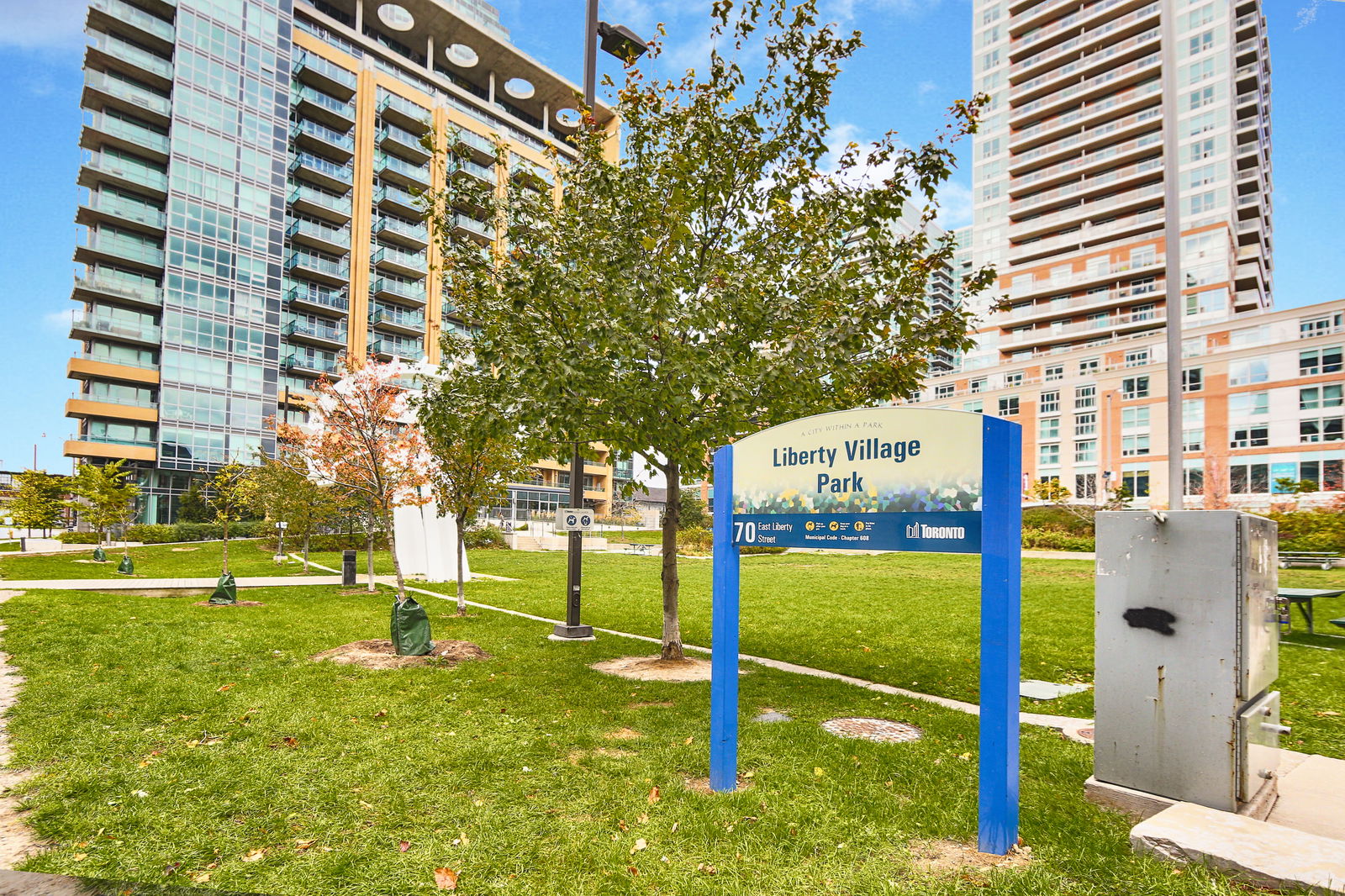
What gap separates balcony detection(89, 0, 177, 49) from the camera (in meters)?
52.2

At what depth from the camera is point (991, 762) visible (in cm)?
414

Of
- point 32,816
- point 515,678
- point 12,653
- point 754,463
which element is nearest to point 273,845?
point 32,816

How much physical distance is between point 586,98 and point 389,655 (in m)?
9.06

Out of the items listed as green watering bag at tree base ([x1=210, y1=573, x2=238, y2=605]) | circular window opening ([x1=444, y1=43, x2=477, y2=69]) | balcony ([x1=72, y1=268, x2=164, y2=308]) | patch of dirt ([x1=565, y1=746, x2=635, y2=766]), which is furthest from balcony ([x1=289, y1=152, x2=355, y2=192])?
patch of dirt ([x1=565, y1=746, x2=635, y2=766])

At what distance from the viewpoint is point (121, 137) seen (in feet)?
173

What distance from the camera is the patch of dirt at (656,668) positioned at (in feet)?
30.1

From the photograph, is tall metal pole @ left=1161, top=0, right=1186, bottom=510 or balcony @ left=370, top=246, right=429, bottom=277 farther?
balcony @ left=370, top=246, right=429, bottom=277

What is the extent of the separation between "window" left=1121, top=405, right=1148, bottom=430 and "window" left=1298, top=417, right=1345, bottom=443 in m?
10.5

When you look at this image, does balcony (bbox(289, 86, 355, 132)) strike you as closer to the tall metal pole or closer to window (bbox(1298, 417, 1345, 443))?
the tall metal pole

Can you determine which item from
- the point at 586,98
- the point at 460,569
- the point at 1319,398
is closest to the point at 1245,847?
the point at 586,98

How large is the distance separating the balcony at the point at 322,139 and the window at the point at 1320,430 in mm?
80534

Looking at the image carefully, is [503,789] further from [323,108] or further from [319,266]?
[323,108]

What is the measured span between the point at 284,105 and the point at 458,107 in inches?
650

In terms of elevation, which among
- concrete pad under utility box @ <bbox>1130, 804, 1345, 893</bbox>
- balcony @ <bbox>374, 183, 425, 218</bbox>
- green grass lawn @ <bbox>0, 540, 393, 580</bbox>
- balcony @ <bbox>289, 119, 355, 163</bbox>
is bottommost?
green grass lawn @ <bbox>0, 540, 393, 580</bbox>
